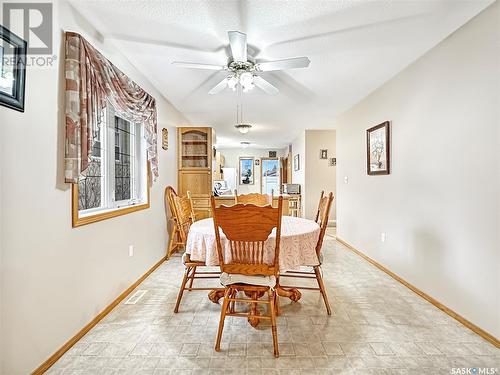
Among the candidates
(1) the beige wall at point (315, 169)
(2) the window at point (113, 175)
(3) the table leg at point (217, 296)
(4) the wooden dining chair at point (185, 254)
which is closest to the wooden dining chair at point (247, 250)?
(4) the wooden dining chair at point (185, 254)

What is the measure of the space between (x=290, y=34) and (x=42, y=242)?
236 centimetres

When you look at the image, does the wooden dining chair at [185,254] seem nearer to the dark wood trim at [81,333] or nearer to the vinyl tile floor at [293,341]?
the vinyl tile floor at [293,341]

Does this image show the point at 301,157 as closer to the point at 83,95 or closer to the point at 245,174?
the point at 245,174

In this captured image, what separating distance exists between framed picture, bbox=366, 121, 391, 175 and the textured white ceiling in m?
0.58

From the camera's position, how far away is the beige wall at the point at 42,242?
138cm

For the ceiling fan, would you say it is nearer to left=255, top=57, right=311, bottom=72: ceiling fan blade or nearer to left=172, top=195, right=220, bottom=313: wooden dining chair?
left=255, top=57, right=311, bottom=72: ceiling fan blade

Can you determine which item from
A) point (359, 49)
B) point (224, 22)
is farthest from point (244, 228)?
point (359, 49)

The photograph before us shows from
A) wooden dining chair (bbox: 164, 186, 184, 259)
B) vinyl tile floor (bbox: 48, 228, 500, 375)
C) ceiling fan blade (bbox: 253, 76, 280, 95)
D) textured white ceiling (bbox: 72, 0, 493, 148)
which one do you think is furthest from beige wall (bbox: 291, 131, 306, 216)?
vinyl tile floor (bbox: 48, 228, 500, 375)

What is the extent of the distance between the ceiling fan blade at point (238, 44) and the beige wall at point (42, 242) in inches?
43.9

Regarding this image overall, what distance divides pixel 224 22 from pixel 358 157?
119 inches

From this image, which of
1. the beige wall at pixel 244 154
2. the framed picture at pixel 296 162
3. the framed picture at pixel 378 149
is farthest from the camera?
the beige wall at pixel 244 154

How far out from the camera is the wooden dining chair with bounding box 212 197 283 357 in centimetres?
170

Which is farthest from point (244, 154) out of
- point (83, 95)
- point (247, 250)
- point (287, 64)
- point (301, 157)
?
point (247, 250)

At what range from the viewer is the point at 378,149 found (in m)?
3.56
